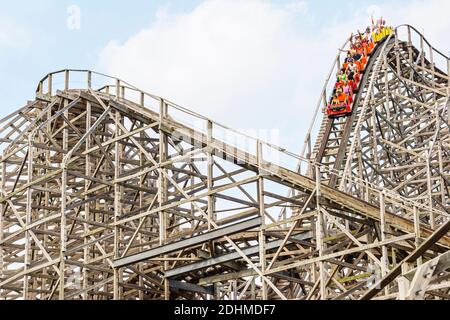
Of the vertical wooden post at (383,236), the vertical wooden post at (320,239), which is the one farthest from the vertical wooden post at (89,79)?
the vertical wooden post at (383,236)

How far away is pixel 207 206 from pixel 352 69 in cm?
1090

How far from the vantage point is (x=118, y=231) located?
23.7m

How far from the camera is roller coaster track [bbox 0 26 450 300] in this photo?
2083cm

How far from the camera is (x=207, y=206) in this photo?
74.3 ft

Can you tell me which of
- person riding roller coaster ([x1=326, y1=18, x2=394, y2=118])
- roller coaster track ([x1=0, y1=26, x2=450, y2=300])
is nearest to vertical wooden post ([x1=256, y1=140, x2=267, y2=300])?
roller coaster track ([x1=0, y1=26, x2=450, y2=300])

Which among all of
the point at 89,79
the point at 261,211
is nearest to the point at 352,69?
the point at 89,79

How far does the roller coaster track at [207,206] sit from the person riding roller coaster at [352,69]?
265mm

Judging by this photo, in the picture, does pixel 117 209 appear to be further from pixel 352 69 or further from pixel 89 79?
pixel 352 69

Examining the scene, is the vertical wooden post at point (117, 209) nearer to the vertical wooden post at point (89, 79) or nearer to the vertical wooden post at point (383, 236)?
the vertical wooden post at point (89, 79)

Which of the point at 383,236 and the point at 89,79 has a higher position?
the point at 89,79
